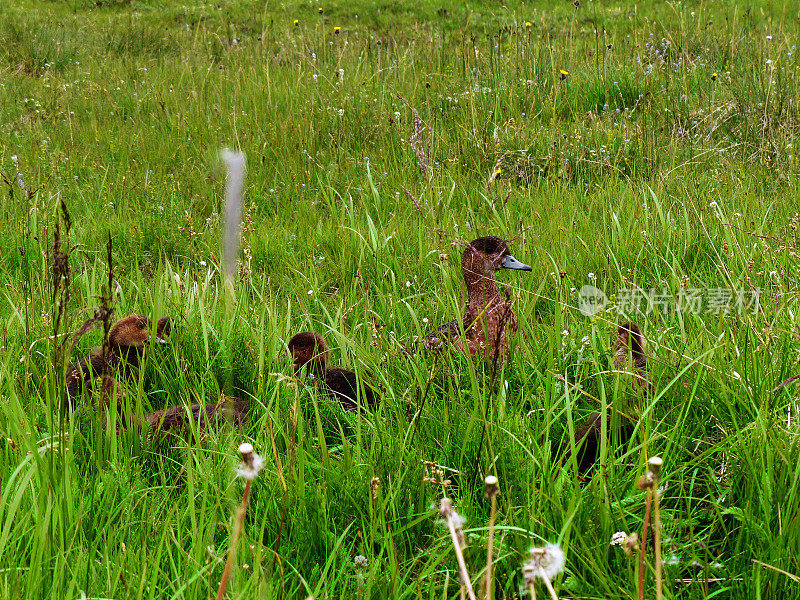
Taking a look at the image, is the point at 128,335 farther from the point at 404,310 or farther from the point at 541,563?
the point at 541,563

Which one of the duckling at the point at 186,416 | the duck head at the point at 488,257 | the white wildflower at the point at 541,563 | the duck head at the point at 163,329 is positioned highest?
the white wildflower at the point at 541,563

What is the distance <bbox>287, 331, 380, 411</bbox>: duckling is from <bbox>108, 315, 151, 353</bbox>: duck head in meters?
0.47

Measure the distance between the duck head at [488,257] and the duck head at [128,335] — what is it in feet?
3.81

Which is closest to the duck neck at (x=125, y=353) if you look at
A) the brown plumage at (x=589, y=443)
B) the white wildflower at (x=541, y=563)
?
the brown plumage at (x=589, y=443)

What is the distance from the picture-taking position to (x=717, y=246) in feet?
10.5

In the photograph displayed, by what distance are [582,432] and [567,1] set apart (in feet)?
55.4

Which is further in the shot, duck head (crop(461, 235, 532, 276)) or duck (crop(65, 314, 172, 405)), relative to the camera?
duck head (crop(461, 235, 532, 276))

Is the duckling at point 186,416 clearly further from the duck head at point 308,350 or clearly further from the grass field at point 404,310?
the duck head at point 308,350

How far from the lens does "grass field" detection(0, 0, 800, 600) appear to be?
1514 millimetres

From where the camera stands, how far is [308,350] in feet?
7.74

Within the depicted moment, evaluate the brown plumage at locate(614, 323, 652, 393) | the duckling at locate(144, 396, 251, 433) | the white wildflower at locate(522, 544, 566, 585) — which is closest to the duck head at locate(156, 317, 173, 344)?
the duckling at locate(144, 396, 251, 433)

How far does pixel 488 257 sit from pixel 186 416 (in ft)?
4.20

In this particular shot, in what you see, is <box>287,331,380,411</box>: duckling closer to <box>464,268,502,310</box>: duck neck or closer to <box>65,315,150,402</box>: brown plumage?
<box>65,315,150,402</box>: brown plumage

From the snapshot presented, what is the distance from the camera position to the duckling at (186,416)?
196 centimetres
